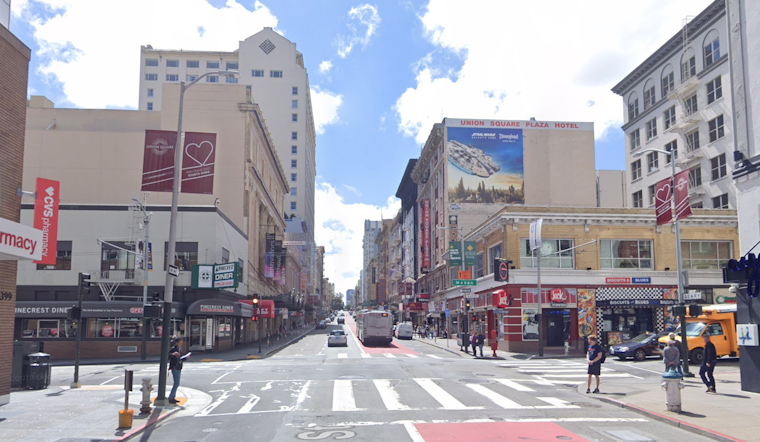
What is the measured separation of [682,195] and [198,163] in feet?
74.1

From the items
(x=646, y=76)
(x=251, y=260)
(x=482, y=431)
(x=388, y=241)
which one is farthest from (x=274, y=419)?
(x=388, y=241)

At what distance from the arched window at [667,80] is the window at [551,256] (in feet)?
75.9

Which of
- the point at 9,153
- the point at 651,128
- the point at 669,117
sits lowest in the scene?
the point at 9,153

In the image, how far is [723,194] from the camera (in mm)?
50500

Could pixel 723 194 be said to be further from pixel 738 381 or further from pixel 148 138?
pixel 148 138

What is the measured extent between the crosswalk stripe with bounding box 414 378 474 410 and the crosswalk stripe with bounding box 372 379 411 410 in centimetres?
112

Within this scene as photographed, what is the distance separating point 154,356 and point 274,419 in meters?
26.5

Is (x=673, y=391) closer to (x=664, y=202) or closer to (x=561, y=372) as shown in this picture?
(x=561, y=372)

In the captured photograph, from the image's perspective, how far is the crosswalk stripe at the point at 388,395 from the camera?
16.4 meters

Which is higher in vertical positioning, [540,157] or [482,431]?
[540,157]

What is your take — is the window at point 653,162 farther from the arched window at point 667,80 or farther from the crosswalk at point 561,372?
the crosswalk at point 561,372

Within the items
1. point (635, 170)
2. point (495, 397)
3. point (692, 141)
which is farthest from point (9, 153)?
point (635, 170)

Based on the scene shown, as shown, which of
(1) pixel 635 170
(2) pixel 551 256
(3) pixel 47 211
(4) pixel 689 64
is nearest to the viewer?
(3) pixel 47 211

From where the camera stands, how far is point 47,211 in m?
20.8
